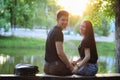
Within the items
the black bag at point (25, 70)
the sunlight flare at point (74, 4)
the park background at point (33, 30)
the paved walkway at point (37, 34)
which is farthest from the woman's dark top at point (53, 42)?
the paved walkway at point (37, 34)

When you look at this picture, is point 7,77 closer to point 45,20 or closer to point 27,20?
point 27,20

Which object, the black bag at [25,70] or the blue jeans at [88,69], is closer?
the black bag at [25,70]

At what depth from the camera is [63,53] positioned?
16.1 ft

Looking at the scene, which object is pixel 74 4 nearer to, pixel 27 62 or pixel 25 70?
pixel 27 62

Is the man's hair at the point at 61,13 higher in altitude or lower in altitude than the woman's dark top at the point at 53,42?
higher

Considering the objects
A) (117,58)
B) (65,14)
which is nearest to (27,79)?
(65,14)

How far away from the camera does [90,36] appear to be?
16.6ft

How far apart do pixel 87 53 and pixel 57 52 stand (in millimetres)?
412

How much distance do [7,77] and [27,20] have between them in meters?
25.9

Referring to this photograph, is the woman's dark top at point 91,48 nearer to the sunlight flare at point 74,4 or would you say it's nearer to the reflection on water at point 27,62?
the sunlight flare at point 74,4

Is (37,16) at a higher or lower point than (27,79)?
higher

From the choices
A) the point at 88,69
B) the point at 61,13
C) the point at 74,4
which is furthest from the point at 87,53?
the point at 74,4

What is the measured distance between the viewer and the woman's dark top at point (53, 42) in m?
4.92

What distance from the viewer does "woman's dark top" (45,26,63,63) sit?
492 cm
